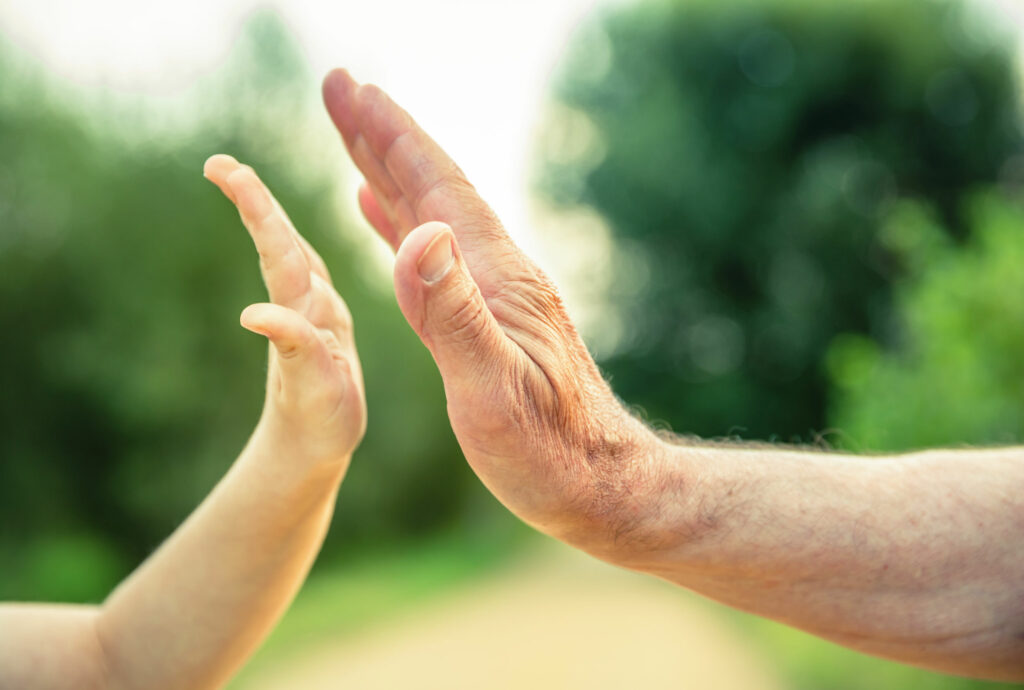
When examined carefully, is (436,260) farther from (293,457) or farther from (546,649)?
(546,649)

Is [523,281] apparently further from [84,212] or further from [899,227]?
[84,212]

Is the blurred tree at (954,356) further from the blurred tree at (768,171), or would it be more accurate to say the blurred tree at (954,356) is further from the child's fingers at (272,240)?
the blurred tree at (768,171)

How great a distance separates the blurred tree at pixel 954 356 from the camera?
17.5 ft

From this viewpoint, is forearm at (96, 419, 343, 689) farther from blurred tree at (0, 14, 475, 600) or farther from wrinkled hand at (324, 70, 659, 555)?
blurred tree at (0, 14, 475, 600)

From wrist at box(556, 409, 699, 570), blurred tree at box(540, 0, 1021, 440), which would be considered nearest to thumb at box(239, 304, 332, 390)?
wrist at box(556, 409, 699, 570)

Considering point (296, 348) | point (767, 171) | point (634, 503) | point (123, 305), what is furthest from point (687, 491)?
point (767, 171)

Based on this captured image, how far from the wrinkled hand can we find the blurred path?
19.6ft

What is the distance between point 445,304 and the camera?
4.24 feet

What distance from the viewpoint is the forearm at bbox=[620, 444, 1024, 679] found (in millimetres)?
1658

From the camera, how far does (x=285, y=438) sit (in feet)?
5.66

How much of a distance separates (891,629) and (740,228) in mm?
13690

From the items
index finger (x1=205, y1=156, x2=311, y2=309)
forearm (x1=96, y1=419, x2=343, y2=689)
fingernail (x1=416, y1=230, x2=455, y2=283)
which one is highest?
index finger (x1=205, y1=156, x2=311, y2=309)

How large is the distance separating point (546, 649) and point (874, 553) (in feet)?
23.3

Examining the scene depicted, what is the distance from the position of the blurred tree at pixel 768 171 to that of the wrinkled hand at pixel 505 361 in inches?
508
